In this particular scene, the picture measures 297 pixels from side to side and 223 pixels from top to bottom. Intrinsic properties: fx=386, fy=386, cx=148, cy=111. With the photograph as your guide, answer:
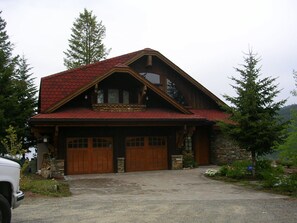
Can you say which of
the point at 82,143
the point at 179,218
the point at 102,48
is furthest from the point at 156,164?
the point at 102,48

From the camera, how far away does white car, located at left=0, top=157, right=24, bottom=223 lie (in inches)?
255

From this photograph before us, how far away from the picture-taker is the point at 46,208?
985 cm

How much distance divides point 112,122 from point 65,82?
474 cm

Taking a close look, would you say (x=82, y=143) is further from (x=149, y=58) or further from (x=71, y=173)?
(x=149, y=58)

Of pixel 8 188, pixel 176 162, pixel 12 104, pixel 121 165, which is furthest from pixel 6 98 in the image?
pixel 8 188

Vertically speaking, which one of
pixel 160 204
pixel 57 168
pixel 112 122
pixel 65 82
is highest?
pixel 65 82

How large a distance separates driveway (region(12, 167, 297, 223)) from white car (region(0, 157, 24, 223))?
156cm

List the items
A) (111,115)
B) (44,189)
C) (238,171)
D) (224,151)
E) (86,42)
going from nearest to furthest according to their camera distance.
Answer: (44,189) < (238,171) < (111,115) < (224,151) < (86,42)

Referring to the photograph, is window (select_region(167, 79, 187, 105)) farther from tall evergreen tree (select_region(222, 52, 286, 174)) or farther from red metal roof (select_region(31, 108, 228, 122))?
tall evergreen tree (select_region(222, 52, 286, 174))

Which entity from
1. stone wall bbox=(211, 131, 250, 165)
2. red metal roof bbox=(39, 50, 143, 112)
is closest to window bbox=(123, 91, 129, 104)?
A: red metal roof bbox=(39, 50, 143, 112)

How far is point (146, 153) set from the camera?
21109mm

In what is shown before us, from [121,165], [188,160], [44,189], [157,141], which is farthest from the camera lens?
[188,160]

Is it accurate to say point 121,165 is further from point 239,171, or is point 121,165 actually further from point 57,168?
point 239,171

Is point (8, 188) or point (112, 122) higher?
point (112, 122)
